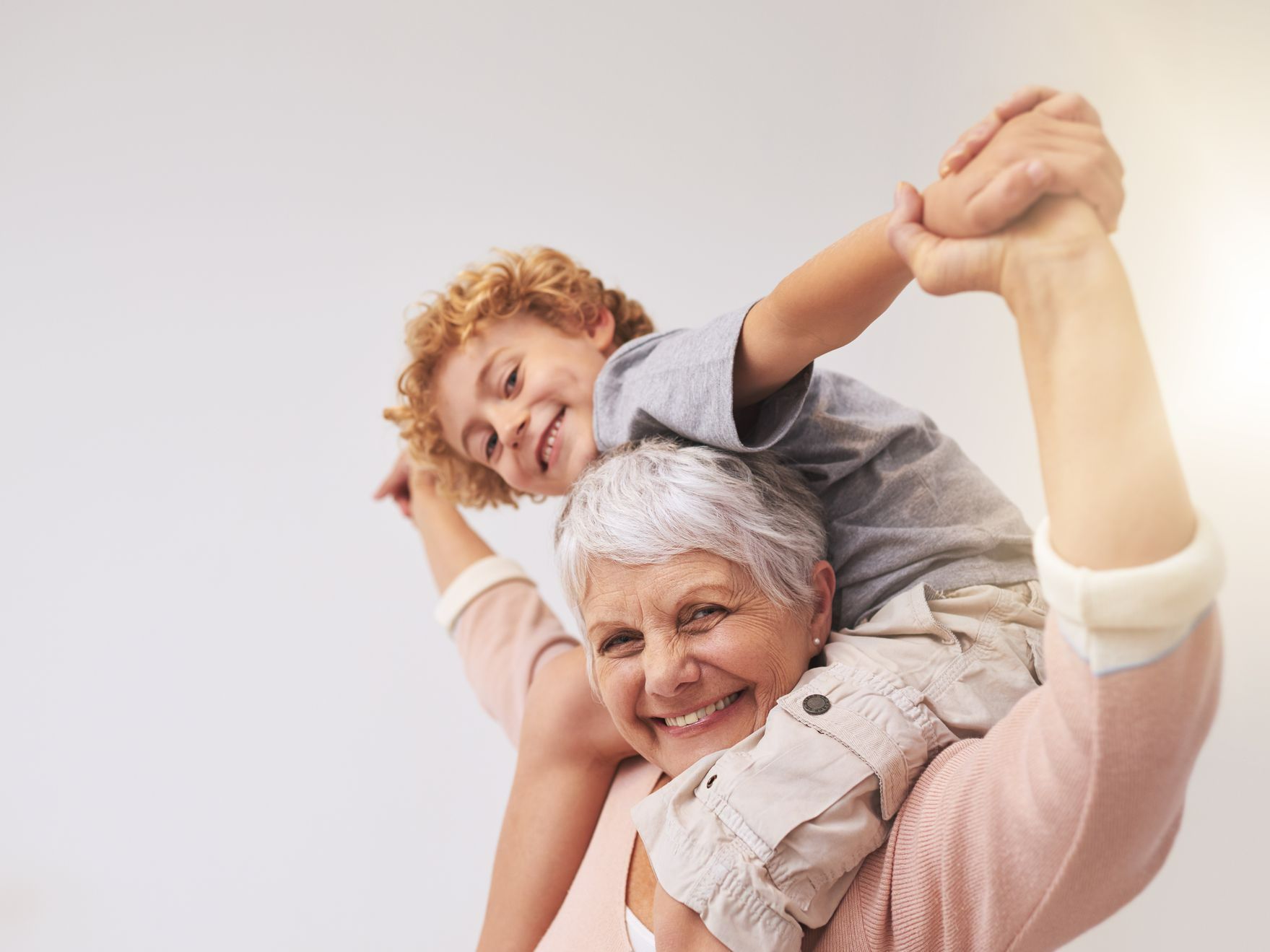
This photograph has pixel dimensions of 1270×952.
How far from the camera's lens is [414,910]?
2.15m

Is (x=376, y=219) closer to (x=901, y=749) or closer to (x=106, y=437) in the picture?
(x=106, y=437)

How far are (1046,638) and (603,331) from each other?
99cm

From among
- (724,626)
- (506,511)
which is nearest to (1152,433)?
(724,626)

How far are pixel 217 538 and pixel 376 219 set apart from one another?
73 cm

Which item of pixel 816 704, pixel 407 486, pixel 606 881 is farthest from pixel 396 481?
pixel 816 704

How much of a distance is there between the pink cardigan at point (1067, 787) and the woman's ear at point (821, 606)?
199 millimetres

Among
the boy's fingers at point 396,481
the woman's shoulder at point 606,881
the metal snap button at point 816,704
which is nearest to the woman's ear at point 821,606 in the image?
the metal snap button at point 816,704

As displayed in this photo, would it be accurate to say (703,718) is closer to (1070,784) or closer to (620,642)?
(620,642)

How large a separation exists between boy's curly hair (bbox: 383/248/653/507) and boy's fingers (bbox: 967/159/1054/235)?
0.90 m

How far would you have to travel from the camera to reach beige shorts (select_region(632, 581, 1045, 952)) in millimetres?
889

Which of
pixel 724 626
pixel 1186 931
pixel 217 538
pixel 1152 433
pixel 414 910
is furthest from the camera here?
pixel 217 538

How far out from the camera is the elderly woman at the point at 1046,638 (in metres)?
0.65

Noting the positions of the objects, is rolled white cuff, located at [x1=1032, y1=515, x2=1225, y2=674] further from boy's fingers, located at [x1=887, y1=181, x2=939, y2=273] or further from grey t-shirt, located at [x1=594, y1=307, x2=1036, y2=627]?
grey t-shirt, located at [x1=594, y1=307, x2=1036, y2=627]

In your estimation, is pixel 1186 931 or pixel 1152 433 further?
pixel 1186 931
